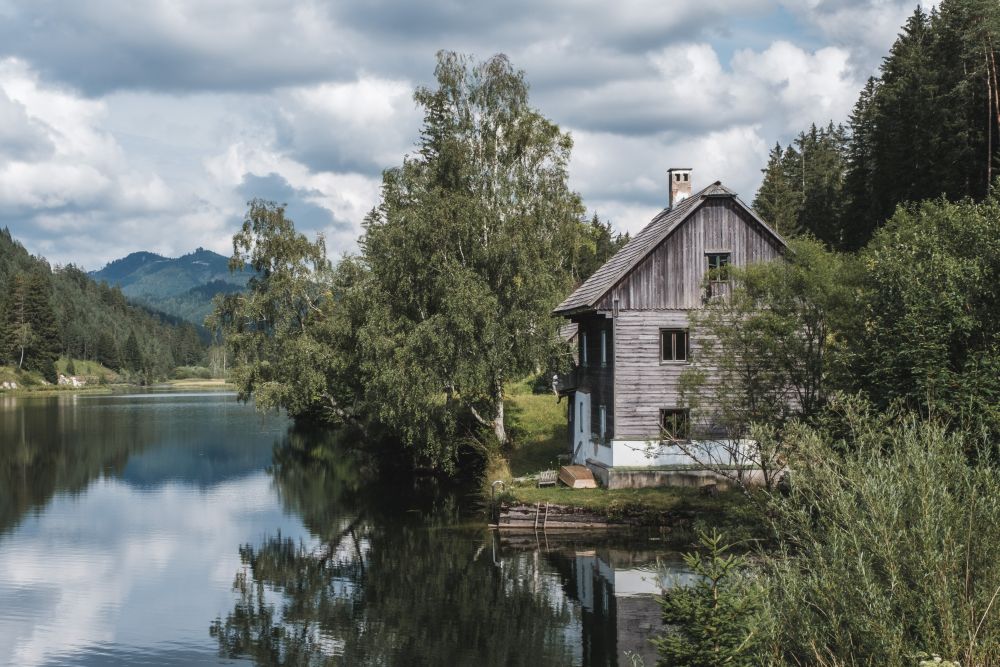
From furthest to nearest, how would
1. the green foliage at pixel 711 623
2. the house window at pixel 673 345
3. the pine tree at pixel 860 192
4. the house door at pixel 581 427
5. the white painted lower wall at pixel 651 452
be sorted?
the pine tree at pixel 860 192 < the house door at pixel 581 427 < the house window at pixel 673 345 < the white painted lower wall at pixel 651 452 < the green foliage at pixel 711 623

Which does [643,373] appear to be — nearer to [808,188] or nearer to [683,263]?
[683,263]

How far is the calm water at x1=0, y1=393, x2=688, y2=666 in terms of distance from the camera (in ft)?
73.5

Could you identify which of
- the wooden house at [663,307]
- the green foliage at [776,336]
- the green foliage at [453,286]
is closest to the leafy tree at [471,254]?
the green foliage at [453,286]

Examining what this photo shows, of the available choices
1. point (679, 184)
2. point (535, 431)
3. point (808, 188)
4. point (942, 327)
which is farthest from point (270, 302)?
point (808, 188)

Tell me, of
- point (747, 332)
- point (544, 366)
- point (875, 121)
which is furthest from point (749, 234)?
point (875, 121)

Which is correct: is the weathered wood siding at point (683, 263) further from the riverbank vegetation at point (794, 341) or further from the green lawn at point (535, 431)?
the green lawn at point (535, 431)

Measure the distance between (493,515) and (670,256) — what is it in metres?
12.4

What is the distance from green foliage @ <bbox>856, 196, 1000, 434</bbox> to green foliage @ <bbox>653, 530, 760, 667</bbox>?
28.3ft

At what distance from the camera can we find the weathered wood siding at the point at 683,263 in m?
36.8

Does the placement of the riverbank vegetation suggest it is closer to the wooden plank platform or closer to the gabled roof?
the wooden plank platform

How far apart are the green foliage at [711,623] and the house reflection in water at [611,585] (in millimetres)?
4806

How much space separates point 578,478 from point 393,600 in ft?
38.5

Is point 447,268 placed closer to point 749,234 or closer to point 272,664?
point 749,234

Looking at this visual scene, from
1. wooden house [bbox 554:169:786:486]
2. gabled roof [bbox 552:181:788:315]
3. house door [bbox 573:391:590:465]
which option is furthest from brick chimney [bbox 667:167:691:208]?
house door [bbox 573:391:590:465]
